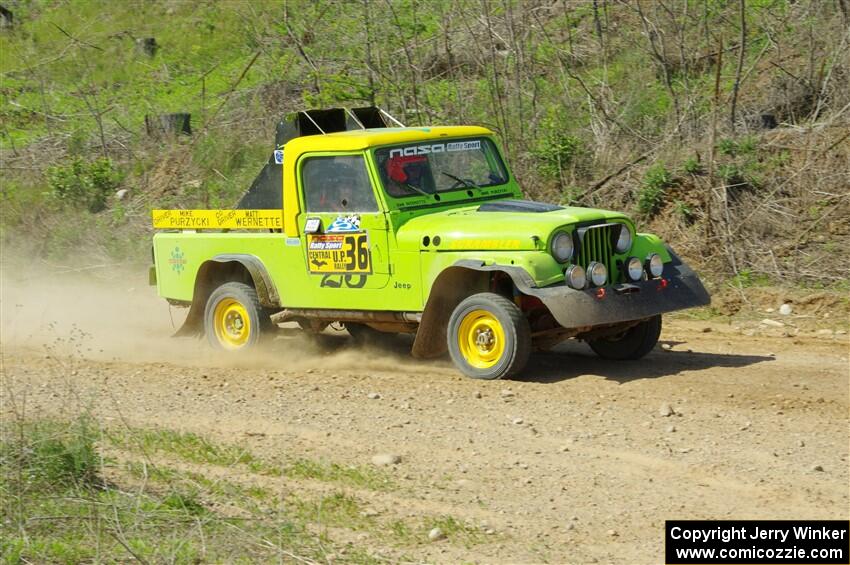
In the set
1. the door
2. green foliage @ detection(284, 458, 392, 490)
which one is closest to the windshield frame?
the door

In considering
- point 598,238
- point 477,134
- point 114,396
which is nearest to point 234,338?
point 114,396

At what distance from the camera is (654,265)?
9289mm

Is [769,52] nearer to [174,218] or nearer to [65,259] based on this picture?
[174,218]

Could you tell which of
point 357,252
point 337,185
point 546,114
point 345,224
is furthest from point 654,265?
point 546,114

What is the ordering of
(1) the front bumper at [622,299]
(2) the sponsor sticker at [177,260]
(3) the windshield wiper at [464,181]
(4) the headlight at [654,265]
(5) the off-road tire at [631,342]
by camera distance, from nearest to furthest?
(1) the front bumper at [622,299]
(4) the headlight at [654,265]
(5) the off-road tire at [631,342]
(3) the windshield wiper at [464,181]
(2) the sponsor sticker at [177,260]

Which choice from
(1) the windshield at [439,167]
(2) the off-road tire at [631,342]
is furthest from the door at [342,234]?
(2) the off-road tire at [631,342]

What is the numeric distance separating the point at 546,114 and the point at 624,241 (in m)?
6.67

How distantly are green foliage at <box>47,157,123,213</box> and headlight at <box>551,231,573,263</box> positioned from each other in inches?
444

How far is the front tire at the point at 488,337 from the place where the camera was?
8.90 m

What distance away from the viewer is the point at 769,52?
611 inches

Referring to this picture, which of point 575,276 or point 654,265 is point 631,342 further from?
point 575,276

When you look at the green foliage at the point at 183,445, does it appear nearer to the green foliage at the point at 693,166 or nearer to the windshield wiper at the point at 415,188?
the windshield wiper at the point at 415,188

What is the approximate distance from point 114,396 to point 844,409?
216 inches

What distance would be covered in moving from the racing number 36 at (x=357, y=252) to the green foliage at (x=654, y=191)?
4899 mm
